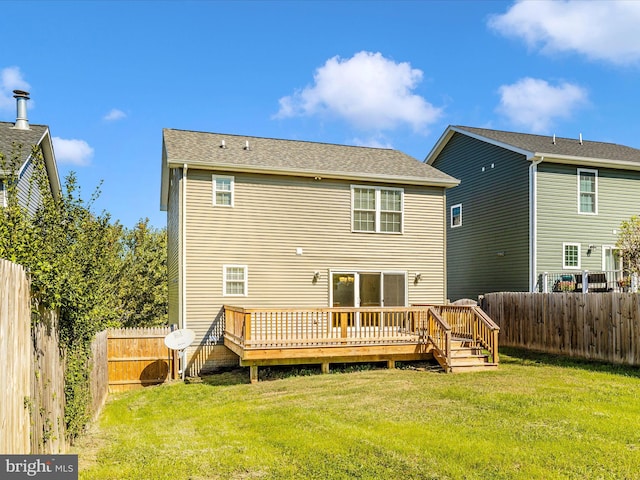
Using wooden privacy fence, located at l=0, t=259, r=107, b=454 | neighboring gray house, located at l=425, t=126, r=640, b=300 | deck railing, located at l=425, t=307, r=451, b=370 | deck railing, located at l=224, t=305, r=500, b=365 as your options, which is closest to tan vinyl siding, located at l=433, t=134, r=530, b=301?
neighboring gray house, located at l=425, t=126, r=640, b=300

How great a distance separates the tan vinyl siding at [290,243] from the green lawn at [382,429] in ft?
11.5

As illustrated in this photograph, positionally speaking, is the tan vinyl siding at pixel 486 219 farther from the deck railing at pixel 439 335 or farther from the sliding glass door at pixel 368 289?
the deck railing at pixel 439 335

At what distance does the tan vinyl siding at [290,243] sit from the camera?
13.8m

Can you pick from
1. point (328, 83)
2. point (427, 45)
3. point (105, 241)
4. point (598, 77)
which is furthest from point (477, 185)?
point (105, 241)

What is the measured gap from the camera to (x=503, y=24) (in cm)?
1748

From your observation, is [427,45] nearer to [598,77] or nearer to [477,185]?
[477,185]

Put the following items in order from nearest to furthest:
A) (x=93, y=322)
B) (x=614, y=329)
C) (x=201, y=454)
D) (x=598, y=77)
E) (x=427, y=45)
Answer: (x=201, y=454)
(x=93, y=322)
(x=614, y=329)
(x=427, y=45)
(x=598, y=77)

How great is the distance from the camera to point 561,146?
1969cm

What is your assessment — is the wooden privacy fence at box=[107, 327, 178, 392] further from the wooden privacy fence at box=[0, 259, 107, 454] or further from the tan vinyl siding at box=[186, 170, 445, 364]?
the wooden privacy fence at box=[0, 259, 107, 454]

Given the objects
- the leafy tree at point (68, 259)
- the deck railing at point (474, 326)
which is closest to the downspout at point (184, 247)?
the leafy tree at point (68, 259)

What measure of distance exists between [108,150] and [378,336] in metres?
14.3

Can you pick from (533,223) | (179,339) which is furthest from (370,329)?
(533,223)

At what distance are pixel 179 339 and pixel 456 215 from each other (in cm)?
1382

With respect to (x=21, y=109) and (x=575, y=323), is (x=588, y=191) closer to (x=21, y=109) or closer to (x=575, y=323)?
(x=575, y=323)
